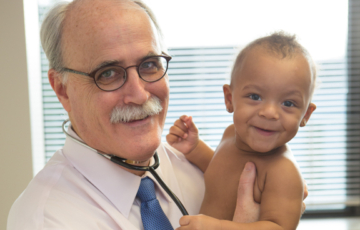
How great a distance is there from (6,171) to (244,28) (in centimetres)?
196

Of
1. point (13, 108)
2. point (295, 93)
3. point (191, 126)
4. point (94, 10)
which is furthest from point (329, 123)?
point (13, 108)

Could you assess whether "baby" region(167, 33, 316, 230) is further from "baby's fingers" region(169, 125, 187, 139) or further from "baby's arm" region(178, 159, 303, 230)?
"baby's fingers" region(169, 125, 187, 139)

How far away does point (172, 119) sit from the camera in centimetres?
275

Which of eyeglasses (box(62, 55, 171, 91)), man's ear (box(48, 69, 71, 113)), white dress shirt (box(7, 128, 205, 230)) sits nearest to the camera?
white dress shirt (box(7, 128, 205, 230))

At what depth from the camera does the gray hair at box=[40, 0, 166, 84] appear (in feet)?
3.70

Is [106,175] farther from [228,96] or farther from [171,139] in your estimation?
[228,96]

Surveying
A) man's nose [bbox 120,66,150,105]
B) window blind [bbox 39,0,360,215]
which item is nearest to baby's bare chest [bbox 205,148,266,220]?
man's nose [bbox 120,66,150,105]

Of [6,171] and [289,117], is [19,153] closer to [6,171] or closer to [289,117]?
[6,171]

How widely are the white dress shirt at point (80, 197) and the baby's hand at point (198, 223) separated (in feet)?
0.60

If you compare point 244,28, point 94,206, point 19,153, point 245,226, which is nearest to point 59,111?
point 19,153

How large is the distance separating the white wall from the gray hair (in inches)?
35.6

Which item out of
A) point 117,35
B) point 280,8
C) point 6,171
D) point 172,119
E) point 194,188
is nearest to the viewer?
point 117,35

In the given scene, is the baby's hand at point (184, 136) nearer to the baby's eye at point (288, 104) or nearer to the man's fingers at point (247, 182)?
the man's fingers at point (247, 182)

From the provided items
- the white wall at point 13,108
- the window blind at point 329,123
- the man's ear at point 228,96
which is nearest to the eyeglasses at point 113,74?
the man's ear at point 228,96
